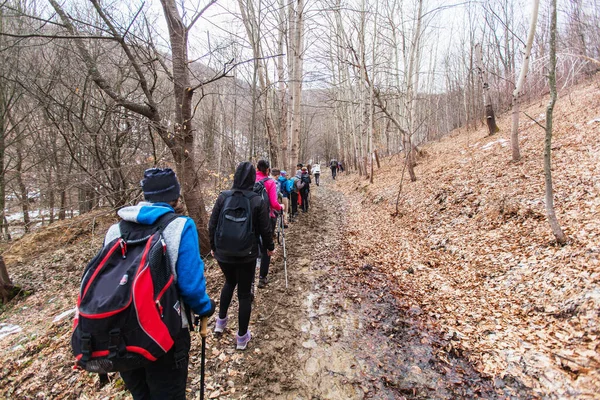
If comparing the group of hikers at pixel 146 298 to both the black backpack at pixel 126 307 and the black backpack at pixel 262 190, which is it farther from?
the black backpack at pixel 262 190

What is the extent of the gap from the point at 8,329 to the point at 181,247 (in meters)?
7.22

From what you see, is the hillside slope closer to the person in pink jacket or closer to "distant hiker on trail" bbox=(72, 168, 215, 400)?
the person in pink jacket

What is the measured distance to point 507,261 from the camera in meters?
4.43

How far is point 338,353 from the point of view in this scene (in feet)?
10.6

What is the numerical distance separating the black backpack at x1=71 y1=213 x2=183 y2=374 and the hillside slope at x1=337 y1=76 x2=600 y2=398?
130 inches

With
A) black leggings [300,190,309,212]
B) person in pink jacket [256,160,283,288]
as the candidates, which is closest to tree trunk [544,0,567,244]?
person in pink jacket [256,160,283,288]

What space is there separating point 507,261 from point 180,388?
5.10m

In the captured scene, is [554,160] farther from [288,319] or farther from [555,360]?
[288,319]

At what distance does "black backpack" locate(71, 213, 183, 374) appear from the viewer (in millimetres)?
1465

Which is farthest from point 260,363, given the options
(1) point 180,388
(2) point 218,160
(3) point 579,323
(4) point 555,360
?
(2) point 218,160

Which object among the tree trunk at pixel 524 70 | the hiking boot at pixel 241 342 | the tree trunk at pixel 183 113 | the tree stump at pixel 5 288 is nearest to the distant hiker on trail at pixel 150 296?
the hiking boot at pixel 241 342

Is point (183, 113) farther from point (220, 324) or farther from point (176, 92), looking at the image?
point (220, 324)

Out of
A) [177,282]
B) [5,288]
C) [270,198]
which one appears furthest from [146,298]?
[5,288]

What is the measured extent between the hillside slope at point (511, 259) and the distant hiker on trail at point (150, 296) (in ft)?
10.4
